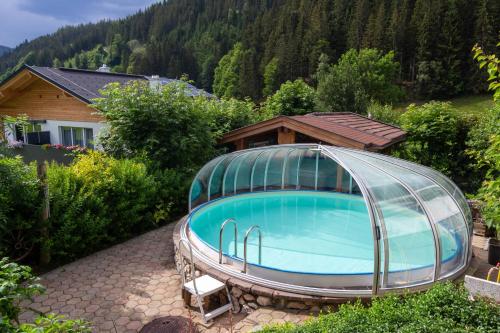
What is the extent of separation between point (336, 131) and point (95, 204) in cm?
786

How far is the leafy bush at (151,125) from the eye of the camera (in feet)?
40.2

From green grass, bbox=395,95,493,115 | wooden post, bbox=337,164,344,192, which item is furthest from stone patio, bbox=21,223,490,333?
green grass, bbox=395,95,493,115

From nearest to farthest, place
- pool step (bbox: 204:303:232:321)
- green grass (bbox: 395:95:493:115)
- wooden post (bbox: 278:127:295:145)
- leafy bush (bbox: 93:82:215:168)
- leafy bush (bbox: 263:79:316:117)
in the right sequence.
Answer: pool step (bbox: 204:303:232:321) < leafy bush (bbox: 93:82:215:168) < wooden post (bbox: 278:127:295:145) < leafy bush (bbox: 263:79:316:117) < green grass (bbox: 395:95:493:115)

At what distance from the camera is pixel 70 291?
7.32 metres

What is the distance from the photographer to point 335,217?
1225 cm

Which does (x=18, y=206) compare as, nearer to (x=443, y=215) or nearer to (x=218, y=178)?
(x=218, y=178)

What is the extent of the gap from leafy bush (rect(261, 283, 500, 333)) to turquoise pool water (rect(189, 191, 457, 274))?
1.50 metres

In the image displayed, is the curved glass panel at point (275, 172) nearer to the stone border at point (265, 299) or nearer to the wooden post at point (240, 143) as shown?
the wooden post at point (240, 143)

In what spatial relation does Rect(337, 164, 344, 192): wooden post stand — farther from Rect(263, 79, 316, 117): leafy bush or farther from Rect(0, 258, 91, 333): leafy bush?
Rect(0, 258, 91, 333): leafy bush

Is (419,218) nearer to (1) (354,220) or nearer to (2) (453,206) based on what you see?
(2) (453,206)

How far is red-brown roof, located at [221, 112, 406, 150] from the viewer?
12.0 metres

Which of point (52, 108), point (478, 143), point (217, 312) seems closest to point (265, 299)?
point (217, 312)

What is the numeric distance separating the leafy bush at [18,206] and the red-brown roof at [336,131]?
25.6 ft

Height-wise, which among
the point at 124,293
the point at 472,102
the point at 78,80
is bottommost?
the point at 124,293
